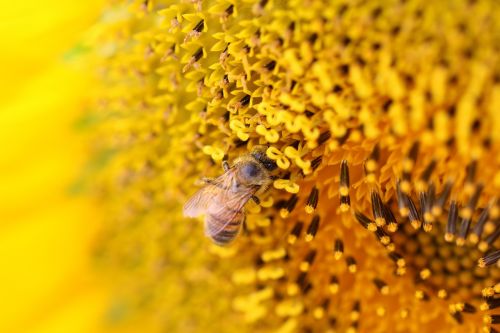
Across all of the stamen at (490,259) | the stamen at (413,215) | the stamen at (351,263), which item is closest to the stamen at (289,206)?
the stamen at (351,263)

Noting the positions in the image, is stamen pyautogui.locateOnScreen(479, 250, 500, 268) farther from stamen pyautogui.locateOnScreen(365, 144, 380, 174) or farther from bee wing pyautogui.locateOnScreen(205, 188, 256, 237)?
bee wing pyautogui.locateOnScreen(205, 188, 256, 237)

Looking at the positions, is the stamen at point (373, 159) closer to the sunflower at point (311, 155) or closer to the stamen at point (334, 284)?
the sunflower at point (311, 155)

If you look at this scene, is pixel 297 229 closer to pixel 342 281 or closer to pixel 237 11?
pixel 342 281

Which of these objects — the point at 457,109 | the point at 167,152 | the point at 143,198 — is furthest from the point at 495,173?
the point at 143,198

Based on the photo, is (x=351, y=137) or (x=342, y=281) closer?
(x=351, y=137)

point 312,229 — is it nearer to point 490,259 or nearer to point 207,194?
point 207,194

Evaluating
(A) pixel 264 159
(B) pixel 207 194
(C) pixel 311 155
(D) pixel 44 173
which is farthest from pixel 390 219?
(D) pixel 44 173

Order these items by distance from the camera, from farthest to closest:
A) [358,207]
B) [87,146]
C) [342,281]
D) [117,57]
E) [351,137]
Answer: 1. [87,146]
2. [117,57]
3. [342,281]
4. [358,207]
5. [351,137]
